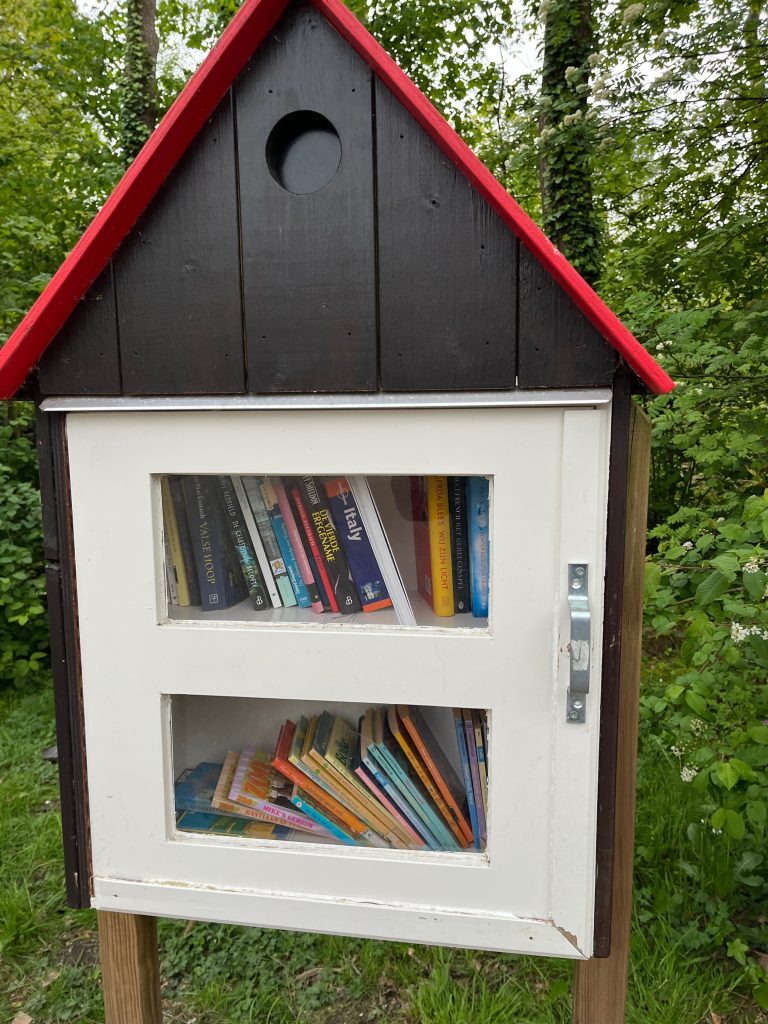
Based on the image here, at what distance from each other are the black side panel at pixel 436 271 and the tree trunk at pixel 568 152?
313 centimetres

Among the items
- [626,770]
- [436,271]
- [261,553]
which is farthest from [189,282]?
[626,770]

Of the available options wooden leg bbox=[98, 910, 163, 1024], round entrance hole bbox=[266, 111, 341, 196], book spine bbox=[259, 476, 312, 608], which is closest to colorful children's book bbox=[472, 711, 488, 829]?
book spine bbox=[259, 476, 312, 608]

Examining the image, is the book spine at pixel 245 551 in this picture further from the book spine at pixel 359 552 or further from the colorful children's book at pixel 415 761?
the colorful children's book at pixel 415 761

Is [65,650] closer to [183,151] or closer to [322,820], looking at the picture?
[322,820]

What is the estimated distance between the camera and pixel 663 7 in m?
2.61

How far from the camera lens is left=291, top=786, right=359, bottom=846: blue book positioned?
120cm

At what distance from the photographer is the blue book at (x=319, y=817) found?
3.94ft

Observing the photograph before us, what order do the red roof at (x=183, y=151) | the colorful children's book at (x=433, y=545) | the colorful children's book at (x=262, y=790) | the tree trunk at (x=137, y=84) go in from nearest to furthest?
the red roof at (x=183, y=151)
the colorful children's book at (x=433, y=545)
the colorful children's book at (x=262, y=790)
the tree trunk at (x=137, y=84)

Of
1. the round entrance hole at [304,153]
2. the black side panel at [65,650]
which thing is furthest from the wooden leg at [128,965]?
the round entrance hole at [304,153]

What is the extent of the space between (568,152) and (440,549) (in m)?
3.65

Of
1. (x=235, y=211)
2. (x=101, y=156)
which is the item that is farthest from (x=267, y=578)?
(x=101, y=156)

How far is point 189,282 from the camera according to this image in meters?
0.99

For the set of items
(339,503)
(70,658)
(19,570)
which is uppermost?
(339,503)

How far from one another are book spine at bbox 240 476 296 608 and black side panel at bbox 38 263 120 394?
30 centimetres
